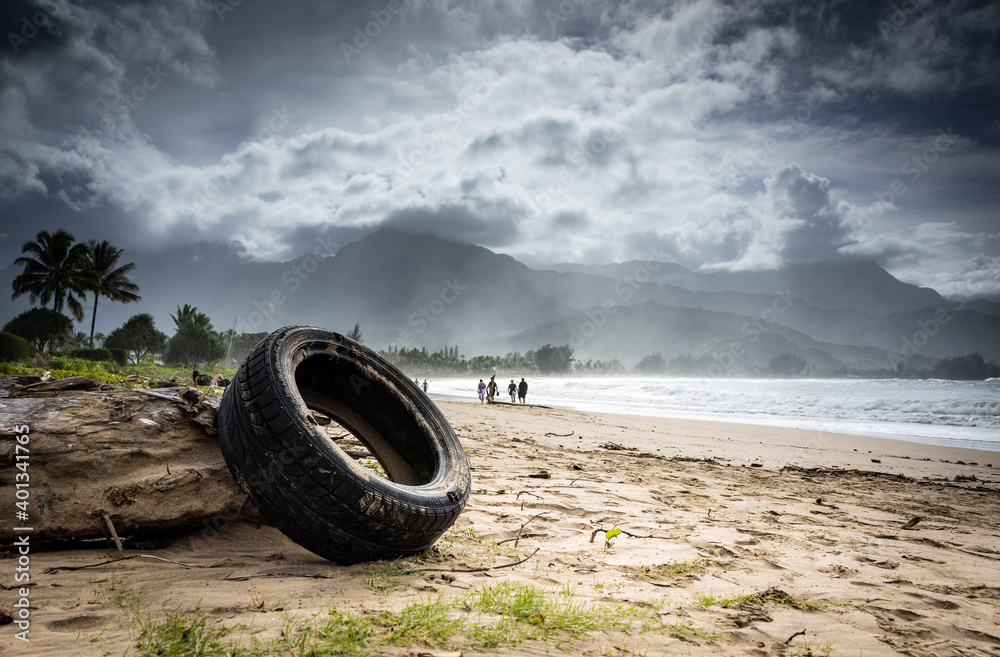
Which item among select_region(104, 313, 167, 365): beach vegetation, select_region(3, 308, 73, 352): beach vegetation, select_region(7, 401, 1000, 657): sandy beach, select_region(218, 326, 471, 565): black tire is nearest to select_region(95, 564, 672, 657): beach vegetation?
select_region(7, 401, 1000, 657): sandy beach

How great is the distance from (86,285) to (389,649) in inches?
2503

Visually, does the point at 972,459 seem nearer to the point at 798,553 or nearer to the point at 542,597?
the point at 798,553

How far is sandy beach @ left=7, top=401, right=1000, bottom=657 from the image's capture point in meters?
2.02

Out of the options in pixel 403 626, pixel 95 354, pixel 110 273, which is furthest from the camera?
pixel 110 273

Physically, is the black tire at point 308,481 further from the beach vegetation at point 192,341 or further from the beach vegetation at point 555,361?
the beach vegetation at point 555,361

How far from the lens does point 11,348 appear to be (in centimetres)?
2478

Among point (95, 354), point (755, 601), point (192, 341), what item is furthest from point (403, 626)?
point (192, 341)

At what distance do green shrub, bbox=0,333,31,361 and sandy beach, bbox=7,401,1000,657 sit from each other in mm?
31870

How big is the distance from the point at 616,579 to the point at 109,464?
3.57 meters

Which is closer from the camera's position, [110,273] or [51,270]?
[51,270]

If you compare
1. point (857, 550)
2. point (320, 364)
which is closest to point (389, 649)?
point (320, 364)

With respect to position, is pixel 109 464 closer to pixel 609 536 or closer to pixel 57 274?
pixel 609 536

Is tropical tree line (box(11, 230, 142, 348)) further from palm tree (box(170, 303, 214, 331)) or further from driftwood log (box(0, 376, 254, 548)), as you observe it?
driftwood log (box(0, 376, 254, 548))

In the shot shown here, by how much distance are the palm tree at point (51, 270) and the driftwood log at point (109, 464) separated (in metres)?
57.9
